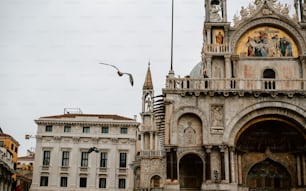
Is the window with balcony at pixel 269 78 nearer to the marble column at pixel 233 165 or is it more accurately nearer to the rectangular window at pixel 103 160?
the marble column at pixel 233 165

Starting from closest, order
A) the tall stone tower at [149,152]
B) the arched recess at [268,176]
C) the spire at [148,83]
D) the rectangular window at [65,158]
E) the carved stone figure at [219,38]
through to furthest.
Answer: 1. the arched recess at [268,176]
2. the carved stone figure at [219,38]
3. the tall stone tower at [149,152]
4. the spire at [148,83]
5. the rectangular window at [65,158]

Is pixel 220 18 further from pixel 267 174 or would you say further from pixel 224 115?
pixel 267 174

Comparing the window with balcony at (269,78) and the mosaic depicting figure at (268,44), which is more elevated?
the mosaic depicting figure at (268,44)

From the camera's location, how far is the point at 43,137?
180 feet

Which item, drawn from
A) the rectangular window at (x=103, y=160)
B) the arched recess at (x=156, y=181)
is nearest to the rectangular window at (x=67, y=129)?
the rectangular window at (x=103, y=160)

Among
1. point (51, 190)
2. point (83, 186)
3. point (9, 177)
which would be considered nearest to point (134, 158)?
point (83, 186)

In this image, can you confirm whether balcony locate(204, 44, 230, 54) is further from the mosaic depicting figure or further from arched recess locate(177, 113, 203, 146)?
arched recess locate(177, 113, 203, 146)

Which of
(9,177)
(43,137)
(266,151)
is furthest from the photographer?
(43,137)

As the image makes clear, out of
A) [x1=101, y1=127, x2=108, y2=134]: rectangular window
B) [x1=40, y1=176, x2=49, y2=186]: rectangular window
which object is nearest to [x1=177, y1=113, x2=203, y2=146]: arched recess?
[x1=101, y1=127, x2=108, y2=134]: rectangular window

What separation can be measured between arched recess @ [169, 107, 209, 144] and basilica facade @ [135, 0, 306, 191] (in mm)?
63

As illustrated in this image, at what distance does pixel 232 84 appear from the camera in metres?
29.4

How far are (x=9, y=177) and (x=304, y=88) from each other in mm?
36352

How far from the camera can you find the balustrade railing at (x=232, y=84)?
28766 millimetres

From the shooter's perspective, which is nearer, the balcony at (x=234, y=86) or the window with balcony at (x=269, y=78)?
the balcony at (x=234, y=86)
